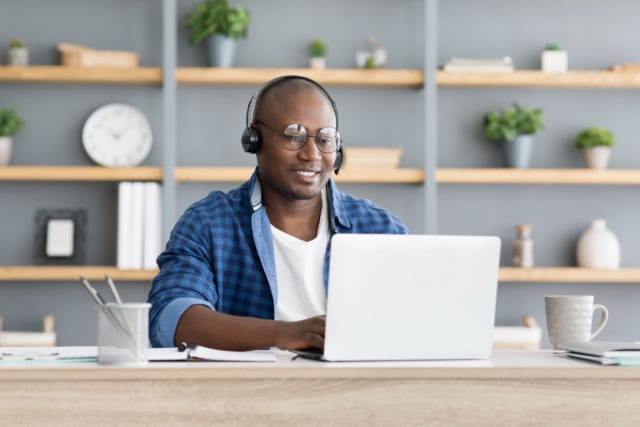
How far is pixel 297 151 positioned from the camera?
1.96m

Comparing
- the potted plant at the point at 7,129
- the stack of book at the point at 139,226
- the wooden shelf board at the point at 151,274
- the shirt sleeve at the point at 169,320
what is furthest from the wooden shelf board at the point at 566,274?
the shirt sleeve at the point at 169,320

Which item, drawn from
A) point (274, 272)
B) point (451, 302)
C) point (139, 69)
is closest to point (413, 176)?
point (139, 69)

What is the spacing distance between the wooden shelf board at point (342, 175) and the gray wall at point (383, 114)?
0.21 metres

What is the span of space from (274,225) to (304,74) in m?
1.85

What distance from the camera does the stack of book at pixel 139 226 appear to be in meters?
3.68

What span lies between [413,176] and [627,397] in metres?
2.57

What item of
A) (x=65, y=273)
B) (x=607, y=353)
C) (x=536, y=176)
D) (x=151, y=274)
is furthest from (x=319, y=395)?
(x=536, y=176)

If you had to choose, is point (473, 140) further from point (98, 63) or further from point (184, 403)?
point (184, 403)

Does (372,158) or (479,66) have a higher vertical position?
(479,66)

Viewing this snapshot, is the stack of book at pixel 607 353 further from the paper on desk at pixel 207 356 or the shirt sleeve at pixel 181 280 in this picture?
the shirt sleeve at pixel 181 280

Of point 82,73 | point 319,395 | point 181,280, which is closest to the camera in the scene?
point 319,395

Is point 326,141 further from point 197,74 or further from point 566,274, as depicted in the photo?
point 566,274

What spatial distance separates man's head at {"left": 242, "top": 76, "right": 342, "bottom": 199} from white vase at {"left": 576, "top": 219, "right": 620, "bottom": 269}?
216cm

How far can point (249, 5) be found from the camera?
400 centimetres
